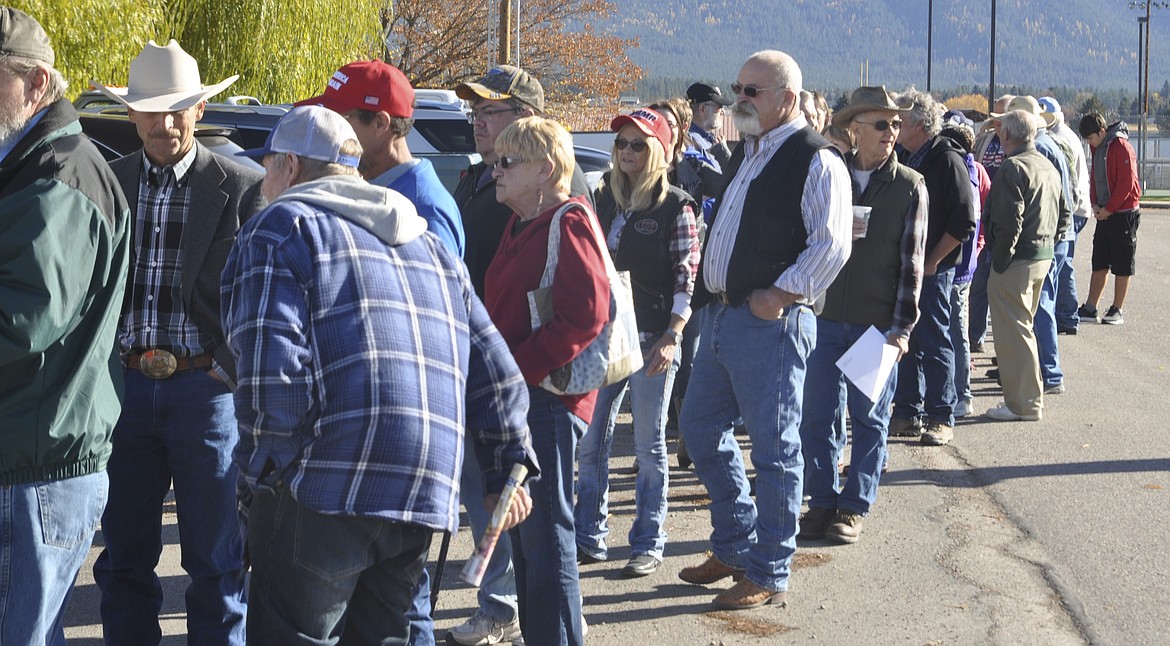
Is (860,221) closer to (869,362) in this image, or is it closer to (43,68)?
(869,362)

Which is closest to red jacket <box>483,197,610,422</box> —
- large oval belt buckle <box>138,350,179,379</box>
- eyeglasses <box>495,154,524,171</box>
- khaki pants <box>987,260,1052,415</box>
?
eyeglasses <box>495,154,524,171</box>

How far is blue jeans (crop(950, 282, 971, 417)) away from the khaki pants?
0.69ft

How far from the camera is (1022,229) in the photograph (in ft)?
28.5

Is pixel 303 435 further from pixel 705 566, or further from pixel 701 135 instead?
pixel 701 135

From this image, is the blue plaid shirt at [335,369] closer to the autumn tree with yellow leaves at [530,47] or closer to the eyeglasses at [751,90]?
the eyeglasses at [751,90]

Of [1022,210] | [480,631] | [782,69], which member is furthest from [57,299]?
[1022,210]

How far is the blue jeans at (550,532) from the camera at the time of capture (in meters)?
4.00

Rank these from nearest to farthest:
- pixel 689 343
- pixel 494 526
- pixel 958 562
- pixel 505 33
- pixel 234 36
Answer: pixel 494 526, pixel 958 562, pixel 689 343, pixel 234 36, pixel 505 33

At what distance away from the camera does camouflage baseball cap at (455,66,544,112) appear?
5066mm

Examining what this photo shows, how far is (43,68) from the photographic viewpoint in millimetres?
3148

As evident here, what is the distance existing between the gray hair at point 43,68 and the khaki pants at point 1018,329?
6.98m

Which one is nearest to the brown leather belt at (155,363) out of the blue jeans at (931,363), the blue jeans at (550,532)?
the blue jeans at (550,532)

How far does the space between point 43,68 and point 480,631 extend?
2690 mm

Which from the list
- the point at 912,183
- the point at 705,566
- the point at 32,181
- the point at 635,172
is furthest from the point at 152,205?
the point at 912,183
